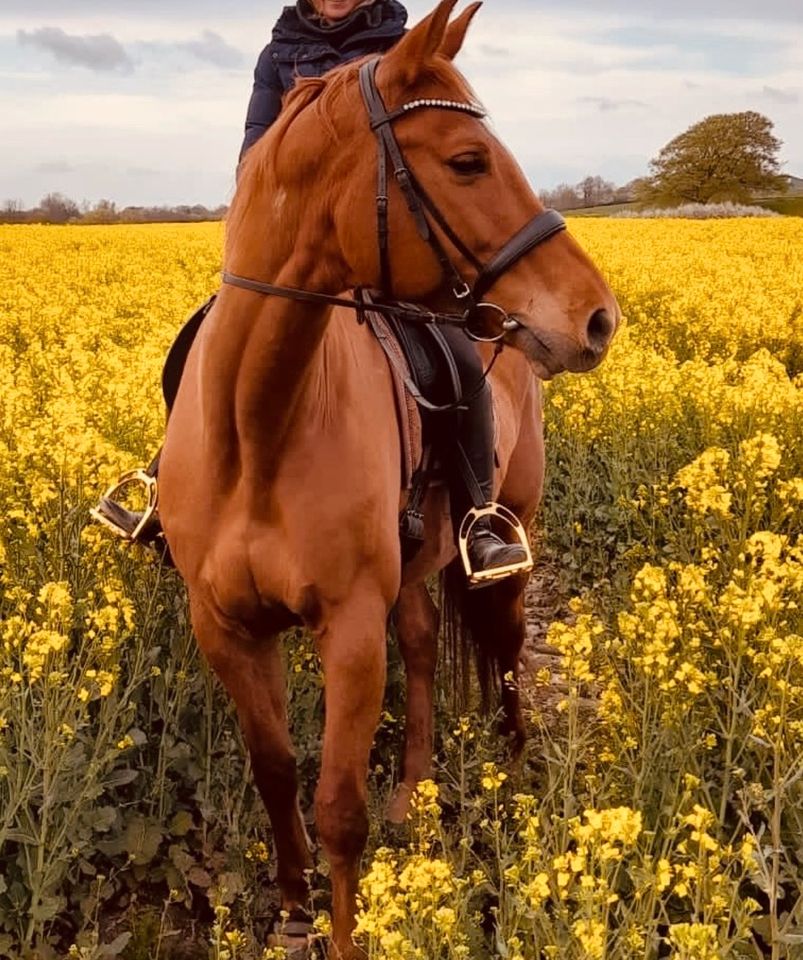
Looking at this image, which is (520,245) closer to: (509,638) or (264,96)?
(264,96)

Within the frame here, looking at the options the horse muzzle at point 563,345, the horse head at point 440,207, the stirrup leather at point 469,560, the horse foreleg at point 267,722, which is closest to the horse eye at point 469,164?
the horse head at point 440,207

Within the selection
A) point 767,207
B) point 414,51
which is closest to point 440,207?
point 414,51

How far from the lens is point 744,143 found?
2719 inches

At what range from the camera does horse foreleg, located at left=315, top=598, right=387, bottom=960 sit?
2943 millimetres

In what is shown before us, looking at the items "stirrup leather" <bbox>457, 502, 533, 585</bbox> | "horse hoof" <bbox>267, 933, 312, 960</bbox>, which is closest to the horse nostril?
"stirrup leather" <bbox>457, 502, 533, 585</bbox>

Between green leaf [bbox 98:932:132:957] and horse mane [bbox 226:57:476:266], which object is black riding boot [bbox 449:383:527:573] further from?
green leaf [bbox 98:932:132:957]

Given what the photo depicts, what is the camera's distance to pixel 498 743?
456cm

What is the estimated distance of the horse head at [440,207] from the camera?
2.30 metres

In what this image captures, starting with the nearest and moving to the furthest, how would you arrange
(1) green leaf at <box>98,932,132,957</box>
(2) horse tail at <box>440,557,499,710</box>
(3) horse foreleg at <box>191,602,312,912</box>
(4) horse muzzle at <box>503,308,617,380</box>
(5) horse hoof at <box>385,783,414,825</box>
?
(4) horse muzzle at <box>503,308,617,380</box> < (1) green leaf at <box>98,932,132,957</box> < (3) horse foreleg at <box>191,602,312,912</box> < (5) horse hoof at <box>385,783,414,825</box> < (2) horse tail at <box>440,557,499,710</box>

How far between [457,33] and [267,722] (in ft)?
6.86

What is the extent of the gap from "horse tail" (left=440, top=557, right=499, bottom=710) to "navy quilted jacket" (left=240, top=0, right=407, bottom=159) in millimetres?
2120

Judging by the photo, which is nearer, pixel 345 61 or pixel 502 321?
pixel 502 321

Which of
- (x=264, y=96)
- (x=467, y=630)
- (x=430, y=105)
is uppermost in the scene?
(x=264, y=96)

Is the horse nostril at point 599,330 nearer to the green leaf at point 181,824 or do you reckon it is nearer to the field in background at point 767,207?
the green leaf at point 181,824
